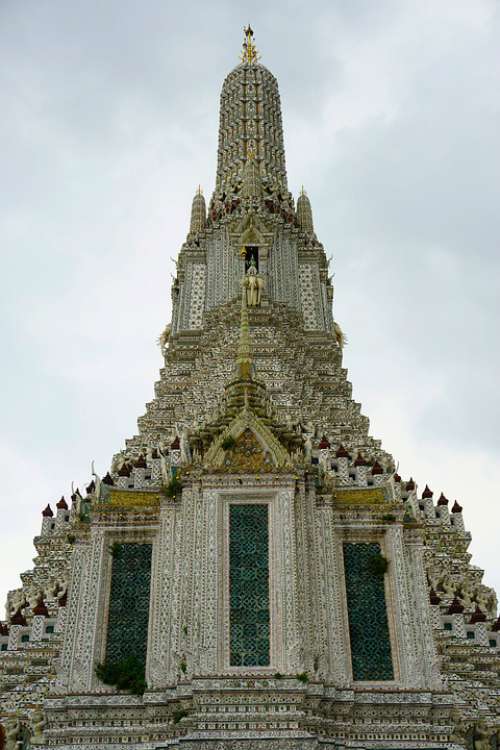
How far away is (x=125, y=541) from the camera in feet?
84.5

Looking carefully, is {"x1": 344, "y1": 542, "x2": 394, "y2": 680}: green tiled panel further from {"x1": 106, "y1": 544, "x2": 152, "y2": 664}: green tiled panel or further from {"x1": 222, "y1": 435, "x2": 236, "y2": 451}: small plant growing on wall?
{"x1": 106, "y1": 544, "x2": 152, "y2": 664}: green tiled panel

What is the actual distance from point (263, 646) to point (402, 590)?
172 inches

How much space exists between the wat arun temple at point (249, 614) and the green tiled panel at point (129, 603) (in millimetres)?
39

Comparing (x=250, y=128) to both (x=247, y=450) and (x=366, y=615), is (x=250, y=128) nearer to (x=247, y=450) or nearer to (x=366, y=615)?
(x=247, y=450)

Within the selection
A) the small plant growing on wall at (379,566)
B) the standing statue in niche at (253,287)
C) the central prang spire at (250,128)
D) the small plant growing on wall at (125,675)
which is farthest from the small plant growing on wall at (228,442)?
the central prang spire at (250,128)

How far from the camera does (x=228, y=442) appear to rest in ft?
83.9

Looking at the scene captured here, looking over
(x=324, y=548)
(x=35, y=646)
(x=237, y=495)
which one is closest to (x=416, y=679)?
(x=324, y=548)

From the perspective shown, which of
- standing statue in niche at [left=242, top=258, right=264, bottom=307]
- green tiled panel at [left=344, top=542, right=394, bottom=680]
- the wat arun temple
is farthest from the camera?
standing statue in niche at [left=242, top=258, right=264, bottom=307]

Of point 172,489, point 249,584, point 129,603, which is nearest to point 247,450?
point 172,489

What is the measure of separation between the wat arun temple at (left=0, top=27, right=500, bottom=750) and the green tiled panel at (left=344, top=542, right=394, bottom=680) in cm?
4

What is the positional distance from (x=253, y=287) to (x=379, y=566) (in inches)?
758

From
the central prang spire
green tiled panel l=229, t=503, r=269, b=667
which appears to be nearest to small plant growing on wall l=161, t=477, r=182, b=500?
green tiled panel l=229, t=503, r=269, b=667

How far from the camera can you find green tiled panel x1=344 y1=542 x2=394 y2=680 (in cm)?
2377

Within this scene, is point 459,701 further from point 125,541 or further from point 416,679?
point 125,541
